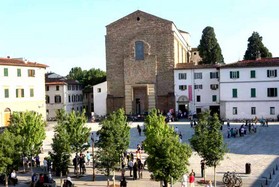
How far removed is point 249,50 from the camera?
272 feet

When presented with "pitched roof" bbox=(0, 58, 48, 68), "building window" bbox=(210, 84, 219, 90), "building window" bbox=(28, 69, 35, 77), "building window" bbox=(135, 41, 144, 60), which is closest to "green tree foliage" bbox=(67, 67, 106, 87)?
"building window" bbox=(135, 41, 144, 60)

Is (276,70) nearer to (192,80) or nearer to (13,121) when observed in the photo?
(192,80)

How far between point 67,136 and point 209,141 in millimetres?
8887

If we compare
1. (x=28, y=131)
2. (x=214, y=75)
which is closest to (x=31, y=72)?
(x=214, y=75)

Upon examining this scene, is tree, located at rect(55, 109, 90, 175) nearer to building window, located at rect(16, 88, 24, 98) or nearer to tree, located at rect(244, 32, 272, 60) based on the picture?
building window, located at rect(16, 88, 24, 98)

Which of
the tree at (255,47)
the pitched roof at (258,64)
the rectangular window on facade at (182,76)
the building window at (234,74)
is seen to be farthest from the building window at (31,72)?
the tree at (255,47)

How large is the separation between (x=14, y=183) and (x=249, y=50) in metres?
64.9

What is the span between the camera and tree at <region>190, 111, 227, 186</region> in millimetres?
24641

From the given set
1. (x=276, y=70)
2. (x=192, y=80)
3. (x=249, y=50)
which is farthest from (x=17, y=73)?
(x=249, y=50)

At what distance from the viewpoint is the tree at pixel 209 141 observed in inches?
970

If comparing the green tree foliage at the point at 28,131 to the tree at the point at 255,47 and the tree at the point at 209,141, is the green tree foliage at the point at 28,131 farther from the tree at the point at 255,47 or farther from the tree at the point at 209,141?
the tree at the point at 255,47

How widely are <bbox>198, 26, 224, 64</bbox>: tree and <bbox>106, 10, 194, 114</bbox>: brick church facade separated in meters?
11.3

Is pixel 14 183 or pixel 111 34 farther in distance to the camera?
pixel 111 34

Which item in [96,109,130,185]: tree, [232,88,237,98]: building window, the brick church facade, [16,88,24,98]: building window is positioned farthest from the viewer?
the brick church facade
